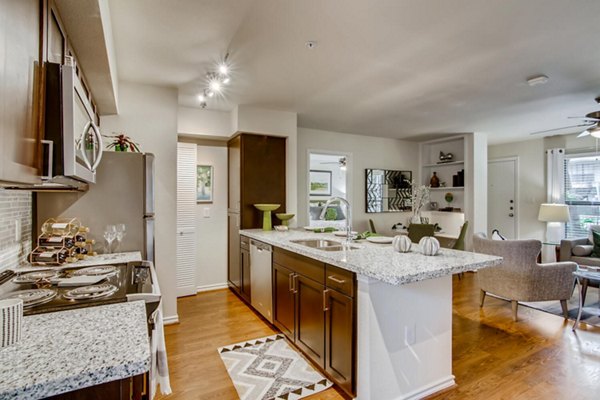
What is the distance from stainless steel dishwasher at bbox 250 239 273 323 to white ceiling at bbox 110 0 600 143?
1765 millimetres

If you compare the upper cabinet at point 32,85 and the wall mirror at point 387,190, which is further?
the wall mirror at point 387,190

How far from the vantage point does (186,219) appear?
4180 millimetres

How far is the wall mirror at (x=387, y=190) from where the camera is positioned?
19.3ft

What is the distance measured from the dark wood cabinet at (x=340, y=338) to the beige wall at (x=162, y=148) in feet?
6.35

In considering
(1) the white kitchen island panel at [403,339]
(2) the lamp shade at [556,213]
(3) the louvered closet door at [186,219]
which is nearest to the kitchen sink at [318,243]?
(1) the white kitchen island panel at [403,339]

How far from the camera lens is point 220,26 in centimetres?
213

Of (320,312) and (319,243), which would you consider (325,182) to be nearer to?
(319,243)

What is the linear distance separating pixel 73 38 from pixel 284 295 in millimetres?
2351

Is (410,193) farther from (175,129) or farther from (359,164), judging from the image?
(175,129)

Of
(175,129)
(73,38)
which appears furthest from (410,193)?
(73,38)

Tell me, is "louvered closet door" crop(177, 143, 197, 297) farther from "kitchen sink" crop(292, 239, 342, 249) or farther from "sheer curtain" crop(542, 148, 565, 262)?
"sheer curtain" crop(542, 148, 565, 262)

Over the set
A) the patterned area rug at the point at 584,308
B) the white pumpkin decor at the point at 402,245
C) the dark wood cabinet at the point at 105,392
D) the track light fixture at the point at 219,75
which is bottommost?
the patterned area rug at the point at 584,308

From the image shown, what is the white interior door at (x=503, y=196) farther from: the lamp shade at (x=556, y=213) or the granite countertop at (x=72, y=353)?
the granite countertop at (x=72, y=353)

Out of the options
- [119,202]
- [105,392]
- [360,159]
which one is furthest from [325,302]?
[360,159]
